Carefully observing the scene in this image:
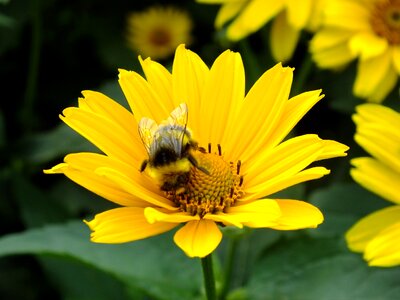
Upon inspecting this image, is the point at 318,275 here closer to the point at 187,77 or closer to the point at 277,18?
the point at 187,77

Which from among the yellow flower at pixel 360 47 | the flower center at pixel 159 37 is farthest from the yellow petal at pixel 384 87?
the flower center at pixel 159 37

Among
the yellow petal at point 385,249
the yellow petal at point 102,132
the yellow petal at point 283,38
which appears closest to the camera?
the yellow petal at point 102,132

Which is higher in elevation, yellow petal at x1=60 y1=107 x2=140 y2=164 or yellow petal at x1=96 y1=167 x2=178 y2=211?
yellow petal at x1=60 y1=107 x2=140 y2=164

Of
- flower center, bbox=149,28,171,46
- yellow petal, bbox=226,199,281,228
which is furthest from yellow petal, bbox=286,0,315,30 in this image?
flower center, bbox=149,28,171,46

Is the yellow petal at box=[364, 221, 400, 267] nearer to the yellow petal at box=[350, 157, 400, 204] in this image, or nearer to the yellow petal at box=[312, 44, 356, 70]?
the yellow petal at box=[350, 157, 400, 204]

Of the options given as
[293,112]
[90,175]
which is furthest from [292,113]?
[90,175]

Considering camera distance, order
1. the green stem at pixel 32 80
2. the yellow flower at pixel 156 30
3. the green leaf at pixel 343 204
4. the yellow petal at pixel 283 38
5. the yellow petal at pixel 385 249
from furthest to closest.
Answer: the yellow flower at pixel 156 30, the green stem at pixel 32 80, the yellow petal at pixel 283 38, the green leaf at pixel 343 204, the yellow petal at pixel 385 249

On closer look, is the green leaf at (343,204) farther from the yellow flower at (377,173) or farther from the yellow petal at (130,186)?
the yellow petal at (130,186)
